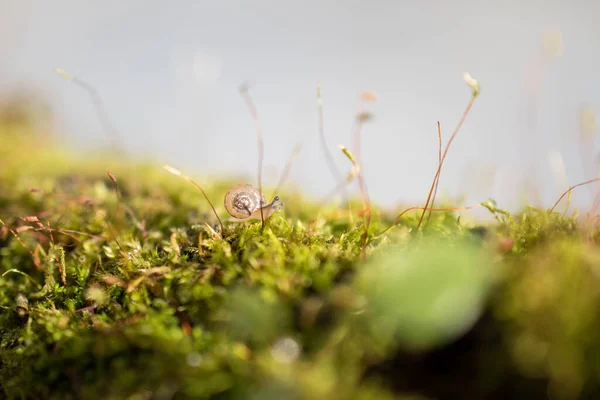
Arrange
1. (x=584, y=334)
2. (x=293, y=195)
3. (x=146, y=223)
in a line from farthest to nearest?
(x=293, y=195) → (x=146, y=223) → (x=584, y=334)

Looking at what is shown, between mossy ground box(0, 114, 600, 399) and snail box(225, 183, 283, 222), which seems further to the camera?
snail box(225, 183, 283, 222)

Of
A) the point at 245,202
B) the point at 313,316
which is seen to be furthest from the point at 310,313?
Result: the point at 245,202

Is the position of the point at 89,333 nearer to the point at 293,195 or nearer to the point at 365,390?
the point at 365,390

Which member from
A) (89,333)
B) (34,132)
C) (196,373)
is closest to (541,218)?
(196,373)

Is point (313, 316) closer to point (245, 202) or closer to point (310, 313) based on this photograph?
point (310, 313)

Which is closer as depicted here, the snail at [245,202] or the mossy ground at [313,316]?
the mossy ground at [313,316]

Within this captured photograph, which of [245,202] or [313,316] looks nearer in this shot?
[313,316]

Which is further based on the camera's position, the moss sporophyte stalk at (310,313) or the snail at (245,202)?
the snail at (245,202)

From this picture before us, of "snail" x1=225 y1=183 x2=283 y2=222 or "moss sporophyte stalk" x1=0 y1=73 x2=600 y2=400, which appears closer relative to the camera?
"moss sporophyte stalk" x1=0 y1=73 x2=600 y2=400
